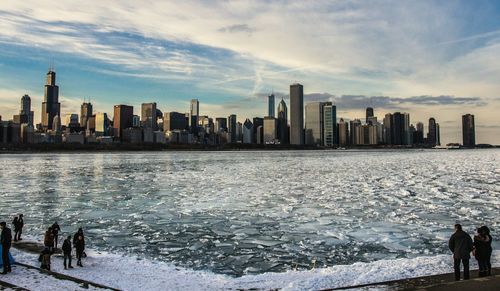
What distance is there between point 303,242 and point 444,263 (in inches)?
240

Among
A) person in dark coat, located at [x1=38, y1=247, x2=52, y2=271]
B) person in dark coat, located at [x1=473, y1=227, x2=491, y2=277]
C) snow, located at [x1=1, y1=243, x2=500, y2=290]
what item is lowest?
snow, located at [x1=1, y1=243, x2=500, y2=290]

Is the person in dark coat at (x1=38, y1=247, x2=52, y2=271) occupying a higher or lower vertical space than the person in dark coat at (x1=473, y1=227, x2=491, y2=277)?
lower

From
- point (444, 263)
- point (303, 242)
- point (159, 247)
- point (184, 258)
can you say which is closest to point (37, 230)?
point (159, 247)

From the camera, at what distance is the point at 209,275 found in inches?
559

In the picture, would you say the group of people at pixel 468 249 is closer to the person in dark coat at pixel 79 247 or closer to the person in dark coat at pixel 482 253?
the person in dark coat at pixel 482 253

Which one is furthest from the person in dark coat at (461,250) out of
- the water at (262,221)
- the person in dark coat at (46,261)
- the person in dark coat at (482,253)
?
the person in dark coat at (46,261)

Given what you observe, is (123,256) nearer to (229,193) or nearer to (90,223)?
(90,223)

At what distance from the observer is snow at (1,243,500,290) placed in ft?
41.5

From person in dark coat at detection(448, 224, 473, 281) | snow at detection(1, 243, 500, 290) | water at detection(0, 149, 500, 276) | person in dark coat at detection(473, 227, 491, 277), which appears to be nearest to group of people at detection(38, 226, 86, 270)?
snow at detection(1, 243, 500, 290)

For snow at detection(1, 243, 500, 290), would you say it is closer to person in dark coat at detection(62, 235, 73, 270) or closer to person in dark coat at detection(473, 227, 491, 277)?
person in dark coat at detection(62, 235, 73, 270)

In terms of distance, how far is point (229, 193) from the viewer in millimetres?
37594

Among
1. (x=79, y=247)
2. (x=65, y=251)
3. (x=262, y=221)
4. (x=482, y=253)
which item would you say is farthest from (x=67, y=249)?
(x=482, y=253)

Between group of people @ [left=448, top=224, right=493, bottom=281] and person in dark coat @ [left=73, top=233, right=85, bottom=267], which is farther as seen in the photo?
person in dark coat @ [left=73, top=233, right=85, bottom=267]

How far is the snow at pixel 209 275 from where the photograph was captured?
498 inches
